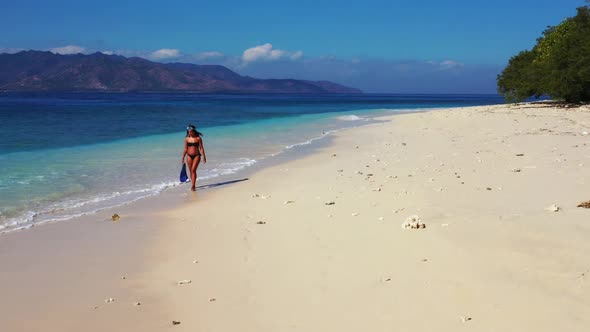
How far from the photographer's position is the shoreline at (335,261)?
4.83 meters

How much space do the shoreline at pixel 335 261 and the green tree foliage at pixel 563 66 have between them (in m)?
30.1

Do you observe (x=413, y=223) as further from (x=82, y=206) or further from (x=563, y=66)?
(x=563, y=66)

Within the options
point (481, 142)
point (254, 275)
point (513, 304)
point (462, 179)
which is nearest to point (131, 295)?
point (254, 275)

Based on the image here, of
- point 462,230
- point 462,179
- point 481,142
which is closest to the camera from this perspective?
point 462,230

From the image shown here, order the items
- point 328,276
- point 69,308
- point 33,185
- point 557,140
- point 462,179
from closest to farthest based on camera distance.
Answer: point 69,308, point 328,276, point 462,179, point 33,185, point 557,140

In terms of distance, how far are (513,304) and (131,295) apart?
380cm

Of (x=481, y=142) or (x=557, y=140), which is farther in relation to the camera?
(x=481, y=142)

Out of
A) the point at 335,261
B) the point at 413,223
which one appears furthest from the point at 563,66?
the point at 335,261

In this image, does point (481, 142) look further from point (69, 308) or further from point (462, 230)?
point (69, 308)

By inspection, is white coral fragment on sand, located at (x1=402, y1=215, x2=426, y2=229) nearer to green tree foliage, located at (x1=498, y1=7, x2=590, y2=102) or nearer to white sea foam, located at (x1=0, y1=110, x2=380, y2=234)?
white sea foam, located at (x1=0, y1=110, x2=380, y2=234)

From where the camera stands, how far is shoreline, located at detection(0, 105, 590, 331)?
4.83 m

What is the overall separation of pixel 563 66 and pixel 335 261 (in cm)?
3932

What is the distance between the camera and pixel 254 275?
6.00m

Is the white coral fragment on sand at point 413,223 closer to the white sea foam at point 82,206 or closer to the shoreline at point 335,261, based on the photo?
the shoreline at point 335,261
